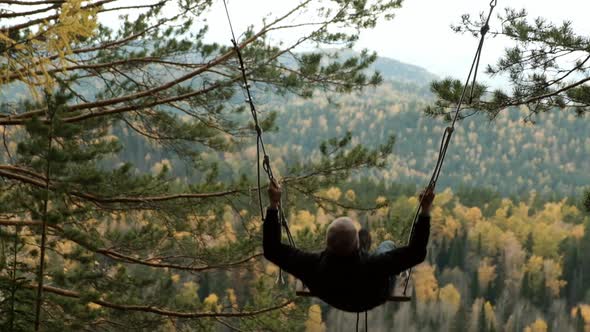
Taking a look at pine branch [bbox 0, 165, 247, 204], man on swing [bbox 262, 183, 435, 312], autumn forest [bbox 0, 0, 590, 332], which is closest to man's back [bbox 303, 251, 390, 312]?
man on swing [bbox 262, 183, 435, 312]

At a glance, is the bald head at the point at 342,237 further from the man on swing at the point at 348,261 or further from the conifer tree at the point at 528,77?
the conifer tree at the point at 528,77

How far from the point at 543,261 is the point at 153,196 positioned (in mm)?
60801

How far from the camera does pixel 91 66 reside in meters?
7.95

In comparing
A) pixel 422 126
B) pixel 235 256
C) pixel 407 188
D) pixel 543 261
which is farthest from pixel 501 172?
pixel 235 256

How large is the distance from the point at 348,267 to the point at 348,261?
32 mm

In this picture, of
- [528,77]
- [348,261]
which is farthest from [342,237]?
[528,77]

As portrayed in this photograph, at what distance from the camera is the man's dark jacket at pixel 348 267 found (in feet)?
11.8

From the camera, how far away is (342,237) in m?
3.55

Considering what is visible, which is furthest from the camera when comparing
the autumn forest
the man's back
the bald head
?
the autumn forest

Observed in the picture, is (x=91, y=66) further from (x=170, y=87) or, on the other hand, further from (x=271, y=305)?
(x=271, y=305)

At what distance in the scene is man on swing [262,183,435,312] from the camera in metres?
3.58

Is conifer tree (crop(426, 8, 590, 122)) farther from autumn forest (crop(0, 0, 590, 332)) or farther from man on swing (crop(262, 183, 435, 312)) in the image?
man on swing (crop(262, 183, 435, 312))

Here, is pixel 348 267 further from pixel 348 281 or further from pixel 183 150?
pixel 183 150

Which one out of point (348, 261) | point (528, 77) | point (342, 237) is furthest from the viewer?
point (528, 77)
